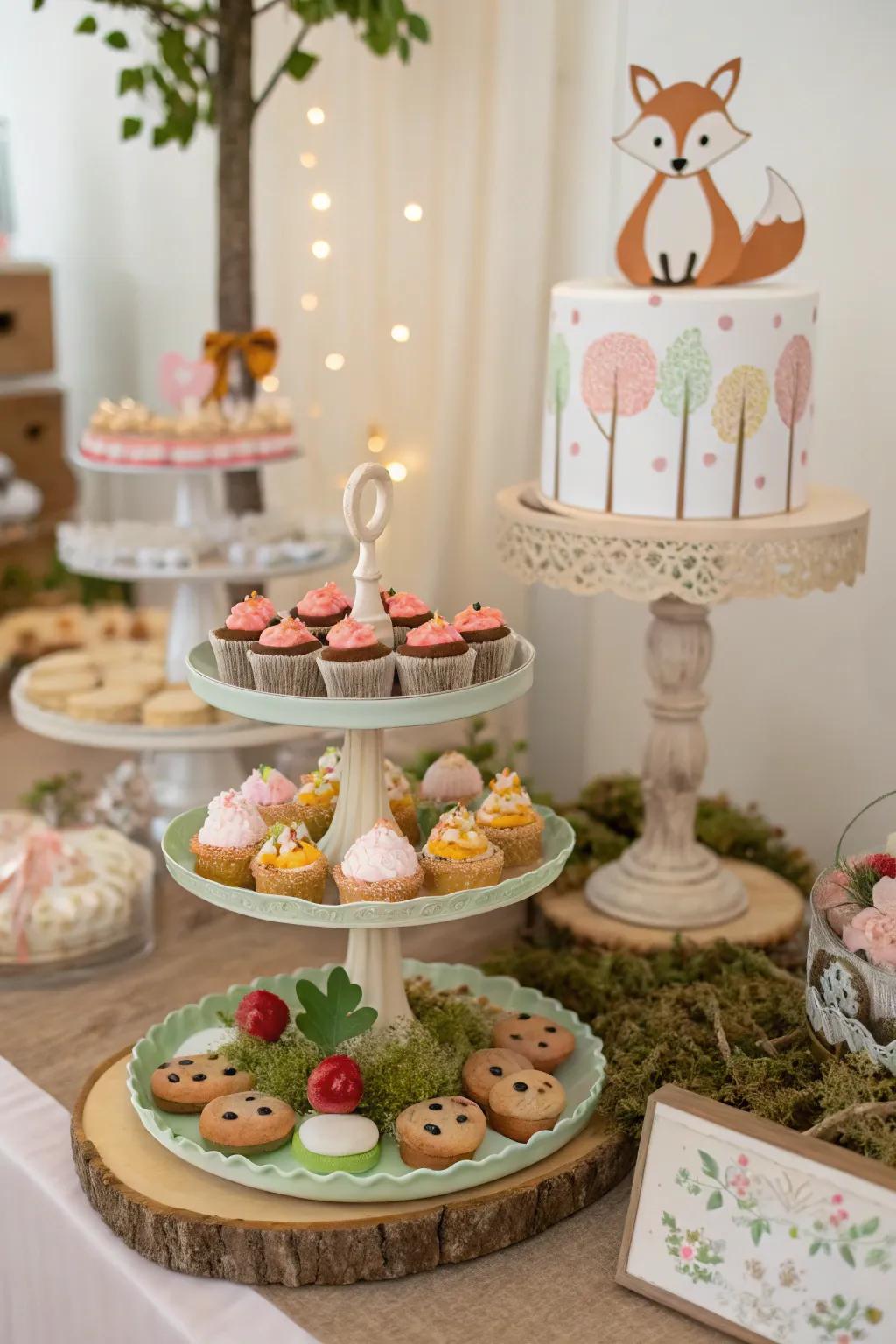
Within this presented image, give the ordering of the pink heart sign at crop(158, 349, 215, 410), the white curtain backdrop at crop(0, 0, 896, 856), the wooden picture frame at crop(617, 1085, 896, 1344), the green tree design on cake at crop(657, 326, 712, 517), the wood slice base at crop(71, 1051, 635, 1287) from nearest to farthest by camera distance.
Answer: the wooden picture frame at crop(617, 1085, 896, 1344), the wood slice base at crop(71, 1051, 635, 1287), the green tree design on cake at crop(657, 326, 712, 517), the white curtain backdrop at crop(0, 0, 896, 856), the pink heart sign at crop(158, 349, 215, 410)

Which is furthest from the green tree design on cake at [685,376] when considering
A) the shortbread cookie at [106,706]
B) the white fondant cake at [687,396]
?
the shortbread cookie at [106,706]

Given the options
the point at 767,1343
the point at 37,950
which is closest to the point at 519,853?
the point at 767,1343

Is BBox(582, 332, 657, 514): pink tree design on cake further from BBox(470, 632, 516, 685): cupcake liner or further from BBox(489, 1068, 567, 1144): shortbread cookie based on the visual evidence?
BBox(489, 1068, 567, 1144): shortbread cookie

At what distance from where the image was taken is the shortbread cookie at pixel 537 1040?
136cm

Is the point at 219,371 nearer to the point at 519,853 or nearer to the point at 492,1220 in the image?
the point at 519,853

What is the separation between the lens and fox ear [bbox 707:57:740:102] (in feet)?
4.87

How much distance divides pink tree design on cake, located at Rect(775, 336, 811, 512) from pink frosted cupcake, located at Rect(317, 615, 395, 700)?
59 centimetres

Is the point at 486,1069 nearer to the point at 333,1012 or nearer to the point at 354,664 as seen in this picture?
Answer: the point at 333,1012

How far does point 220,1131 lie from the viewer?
121cm

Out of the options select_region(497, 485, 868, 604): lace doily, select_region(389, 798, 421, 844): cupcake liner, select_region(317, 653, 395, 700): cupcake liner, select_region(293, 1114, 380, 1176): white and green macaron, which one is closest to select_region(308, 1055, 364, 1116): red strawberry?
select_region(293, 1114, 380, 1176): white and green macaron

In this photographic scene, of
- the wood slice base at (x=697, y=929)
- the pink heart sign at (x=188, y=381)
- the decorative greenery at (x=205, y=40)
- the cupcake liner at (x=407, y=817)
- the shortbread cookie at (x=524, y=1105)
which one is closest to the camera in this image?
the shortbread cookie at (x=524, y=1105)

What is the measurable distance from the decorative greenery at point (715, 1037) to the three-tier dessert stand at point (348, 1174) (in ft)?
0.25

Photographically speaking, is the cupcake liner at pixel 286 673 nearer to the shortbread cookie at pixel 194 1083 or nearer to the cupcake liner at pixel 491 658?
the cupcake liner at pixel 491 658

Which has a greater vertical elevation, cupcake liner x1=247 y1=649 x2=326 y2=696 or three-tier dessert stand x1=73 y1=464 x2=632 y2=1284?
cupcake liner x1=247 y1=649 x2=326 y2=696
